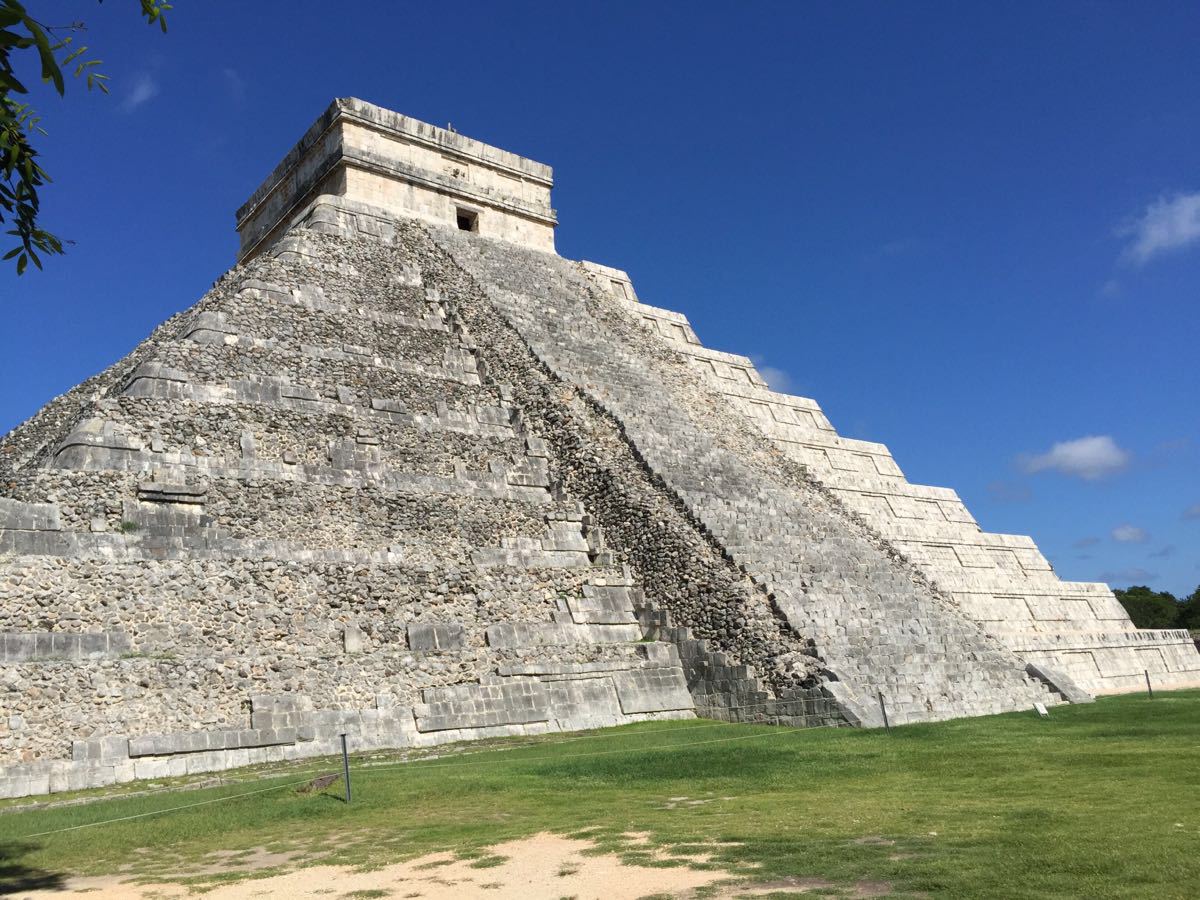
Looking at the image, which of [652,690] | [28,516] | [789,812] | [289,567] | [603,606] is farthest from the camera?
[603,606]

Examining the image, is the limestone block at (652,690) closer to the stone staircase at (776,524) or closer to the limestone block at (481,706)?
the limestone block at (481,706)

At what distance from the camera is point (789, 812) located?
7055 millimetres

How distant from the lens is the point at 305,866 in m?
6.24

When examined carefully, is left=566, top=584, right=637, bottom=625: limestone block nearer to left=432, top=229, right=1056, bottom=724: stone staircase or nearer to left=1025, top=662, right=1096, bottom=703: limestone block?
left=432, top=229, right=1056, bottom=724: stone staircase

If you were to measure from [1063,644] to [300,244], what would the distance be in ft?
53.5

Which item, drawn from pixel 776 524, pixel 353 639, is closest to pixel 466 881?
pixel 353 639

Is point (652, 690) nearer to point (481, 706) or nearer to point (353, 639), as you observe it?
Result: point (481, 706)

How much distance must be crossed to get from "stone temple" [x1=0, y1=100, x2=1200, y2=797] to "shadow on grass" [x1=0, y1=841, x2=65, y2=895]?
2513 mm

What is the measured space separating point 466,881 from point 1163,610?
5672 cm

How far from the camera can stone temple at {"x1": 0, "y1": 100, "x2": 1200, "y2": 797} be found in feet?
34.1

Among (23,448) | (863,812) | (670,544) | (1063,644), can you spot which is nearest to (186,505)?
(23,448)

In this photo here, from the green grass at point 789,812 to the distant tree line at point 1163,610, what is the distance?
46326mm

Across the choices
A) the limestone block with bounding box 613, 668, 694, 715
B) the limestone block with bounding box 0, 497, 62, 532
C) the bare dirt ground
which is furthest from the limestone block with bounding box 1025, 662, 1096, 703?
the limestone block with bounding box 0, 497, 62, 532

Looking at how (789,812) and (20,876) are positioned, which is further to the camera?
(789,812)
